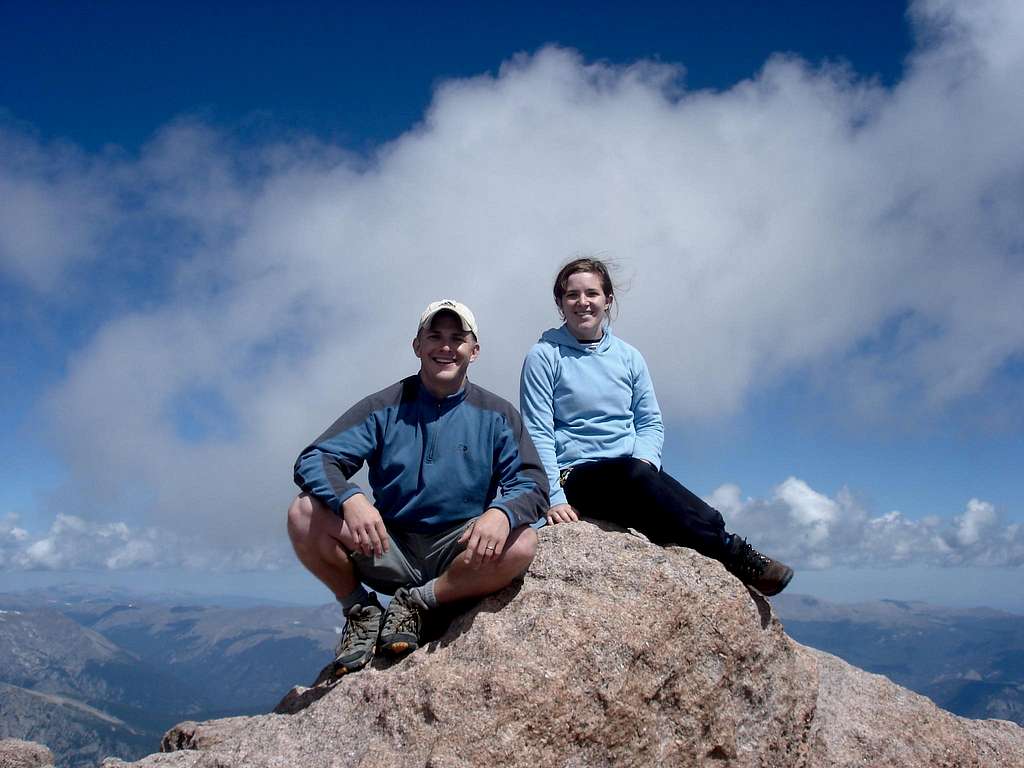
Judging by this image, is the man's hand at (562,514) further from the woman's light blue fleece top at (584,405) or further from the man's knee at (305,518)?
the man's knee at (305,518)

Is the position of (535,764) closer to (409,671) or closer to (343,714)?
(409,671)

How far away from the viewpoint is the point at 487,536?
223 inches

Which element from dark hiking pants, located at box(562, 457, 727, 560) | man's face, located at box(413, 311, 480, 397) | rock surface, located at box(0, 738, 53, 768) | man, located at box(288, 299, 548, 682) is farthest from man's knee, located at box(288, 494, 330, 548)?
rock surface, located at box(0, 738, 53, 768)

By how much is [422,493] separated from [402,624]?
3.84ft

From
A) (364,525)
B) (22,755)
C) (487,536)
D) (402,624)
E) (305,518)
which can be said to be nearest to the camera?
(364,525)

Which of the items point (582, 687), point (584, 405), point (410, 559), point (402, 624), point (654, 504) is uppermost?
point (584, 405)

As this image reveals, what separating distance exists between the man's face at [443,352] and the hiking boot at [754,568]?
347cm

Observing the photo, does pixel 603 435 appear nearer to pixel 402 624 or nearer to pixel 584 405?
pixel 584 405

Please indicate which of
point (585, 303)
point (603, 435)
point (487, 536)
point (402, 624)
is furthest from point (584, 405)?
point (402, 624)

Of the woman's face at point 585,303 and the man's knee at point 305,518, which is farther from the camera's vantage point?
the woman's face at point 585,303

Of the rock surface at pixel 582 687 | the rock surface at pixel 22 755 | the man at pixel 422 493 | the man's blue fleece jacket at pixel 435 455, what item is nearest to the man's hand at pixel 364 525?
the man at pixel 422 493

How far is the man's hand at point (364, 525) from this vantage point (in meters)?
5.56

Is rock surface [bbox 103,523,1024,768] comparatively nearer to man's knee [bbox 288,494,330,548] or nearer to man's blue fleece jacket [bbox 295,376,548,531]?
man's blue fleece jacket [bbox 295,376,548,531]

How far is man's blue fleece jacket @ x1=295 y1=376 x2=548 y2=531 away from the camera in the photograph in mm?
6215
